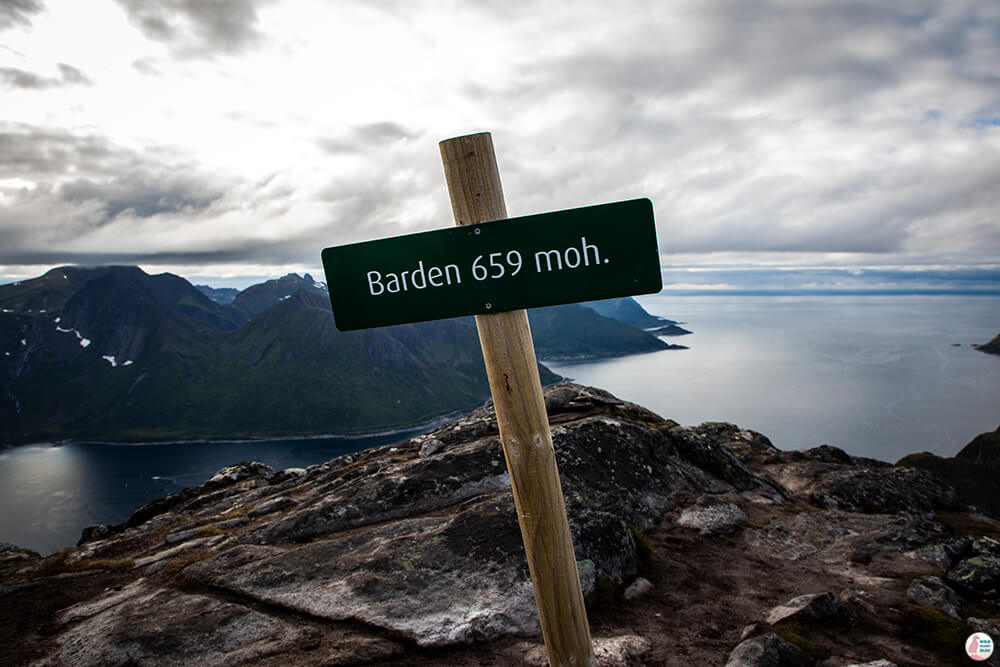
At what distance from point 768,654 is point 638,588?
2929 millimetres

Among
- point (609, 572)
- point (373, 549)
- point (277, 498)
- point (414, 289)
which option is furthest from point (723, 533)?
point (277, 498)

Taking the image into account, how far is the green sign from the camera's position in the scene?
4.83 m

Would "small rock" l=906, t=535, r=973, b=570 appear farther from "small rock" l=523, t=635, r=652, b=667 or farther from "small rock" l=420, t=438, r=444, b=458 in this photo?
"small rock" l=420, t=438, r=444, b=458

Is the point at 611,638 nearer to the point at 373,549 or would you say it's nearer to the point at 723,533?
the point at 373,549

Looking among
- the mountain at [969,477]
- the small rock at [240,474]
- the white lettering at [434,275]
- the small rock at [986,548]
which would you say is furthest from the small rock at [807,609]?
the mountain at [969,477]

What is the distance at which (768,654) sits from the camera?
7.95 metres

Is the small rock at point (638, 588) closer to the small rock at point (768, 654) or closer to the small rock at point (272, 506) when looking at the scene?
the small rock at point (768, 654)

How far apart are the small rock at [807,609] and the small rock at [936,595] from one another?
2.80 meters

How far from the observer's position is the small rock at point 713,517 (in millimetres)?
14062

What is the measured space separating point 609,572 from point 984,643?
21.2ft

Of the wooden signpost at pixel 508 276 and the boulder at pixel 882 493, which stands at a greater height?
the wooden signpost at pixel 508 276

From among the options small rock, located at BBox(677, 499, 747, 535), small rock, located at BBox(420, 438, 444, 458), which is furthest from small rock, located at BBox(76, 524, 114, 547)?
small rock, located at BBox(677, 499, 747, 535)

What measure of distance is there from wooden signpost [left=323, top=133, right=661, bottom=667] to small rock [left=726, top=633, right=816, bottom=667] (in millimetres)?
5096

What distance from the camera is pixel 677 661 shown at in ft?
27.0
